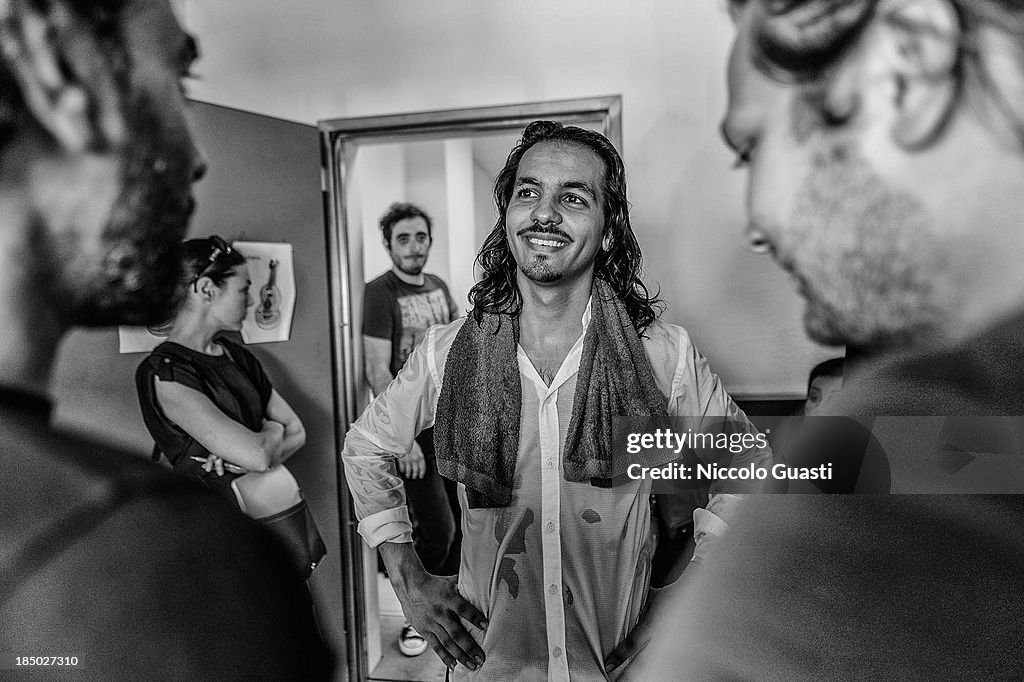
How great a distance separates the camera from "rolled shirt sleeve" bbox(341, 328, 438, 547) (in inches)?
47.6

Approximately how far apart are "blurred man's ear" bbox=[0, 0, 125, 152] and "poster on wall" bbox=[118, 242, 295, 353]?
1.16 ft

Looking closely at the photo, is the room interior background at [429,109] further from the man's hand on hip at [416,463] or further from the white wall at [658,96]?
the man's hand on hip at [416,463]

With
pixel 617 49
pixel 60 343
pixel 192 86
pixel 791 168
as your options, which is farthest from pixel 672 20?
pixel 60 343

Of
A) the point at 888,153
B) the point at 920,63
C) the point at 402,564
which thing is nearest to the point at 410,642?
the point at 402,564

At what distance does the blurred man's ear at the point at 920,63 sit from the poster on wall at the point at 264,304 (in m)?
1.08

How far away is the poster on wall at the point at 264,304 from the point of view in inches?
50.5

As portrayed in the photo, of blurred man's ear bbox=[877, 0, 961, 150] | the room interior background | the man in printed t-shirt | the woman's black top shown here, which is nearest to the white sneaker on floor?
the man in printed t-shirt

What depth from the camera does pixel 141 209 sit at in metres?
1.31

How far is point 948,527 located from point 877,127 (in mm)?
663

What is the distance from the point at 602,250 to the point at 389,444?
0.51m

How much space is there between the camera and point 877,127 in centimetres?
109

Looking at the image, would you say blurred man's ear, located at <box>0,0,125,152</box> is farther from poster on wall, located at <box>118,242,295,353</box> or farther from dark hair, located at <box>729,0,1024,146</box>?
dark hair, located at <box>729,0,1024,146</box>

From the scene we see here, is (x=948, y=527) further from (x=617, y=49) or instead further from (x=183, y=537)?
(x=183, y=537)

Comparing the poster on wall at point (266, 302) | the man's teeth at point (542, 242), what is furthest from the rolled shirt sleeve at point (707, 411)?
the poster on wall at point (266, 302)
